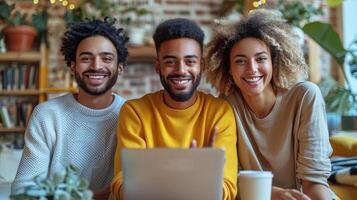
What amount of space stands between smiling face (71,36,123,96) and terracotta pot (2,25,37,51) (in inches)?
129

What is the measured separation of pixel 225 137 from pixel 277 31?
16.7 inches

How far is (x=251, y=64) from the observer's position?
5.06 feet

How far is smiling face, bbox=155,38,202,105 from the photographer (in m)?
1.43

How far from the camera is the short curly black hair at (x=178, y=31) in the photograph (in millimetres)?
1439

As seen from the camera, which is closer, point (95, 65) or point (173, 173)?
point (173, 173)

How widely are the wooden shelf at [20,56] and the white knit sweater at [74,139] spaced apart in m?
3.35

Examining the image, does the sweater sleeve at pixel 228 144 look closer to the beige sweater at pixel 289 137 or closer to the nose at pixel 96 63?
the beige sweater at pixel 289 137

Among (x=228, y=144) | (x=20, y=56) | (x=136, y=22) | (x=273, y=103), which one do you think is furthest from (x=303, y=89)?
(x=20, y=56)

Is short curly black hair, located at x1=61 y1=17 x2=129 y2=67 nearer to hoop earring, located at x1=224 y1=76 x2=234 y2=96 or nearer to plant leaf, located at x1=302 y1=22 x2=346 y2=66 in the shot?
hoop earring, located at x1=224 y1=76 x2=234 y2=96

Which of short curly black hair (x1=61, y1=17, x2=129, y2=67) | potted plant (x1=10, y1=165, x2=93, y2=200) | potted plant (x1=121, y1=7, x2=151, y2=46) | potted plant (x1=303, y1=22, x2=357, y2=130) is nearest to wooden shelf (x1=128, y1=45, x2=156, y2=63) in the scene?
potted plant (x1=121, y1=7, x2=151, y2=46)

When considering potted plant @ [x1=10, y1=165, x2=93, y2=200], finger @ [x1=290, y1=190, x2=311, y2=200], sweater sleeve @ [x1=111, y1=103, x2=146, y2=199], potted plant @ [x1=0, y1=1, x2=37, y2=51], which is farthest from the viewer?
potted plant @ [x1=0, y1=1, x2=37, y2=51]

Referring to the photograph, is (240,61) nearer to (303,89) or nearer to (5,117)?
(303,89)

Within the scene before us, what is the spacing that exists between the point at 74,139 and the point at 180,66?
488mm

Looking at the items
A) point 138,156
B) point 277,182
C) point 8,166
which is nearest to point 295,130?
point 277,182
